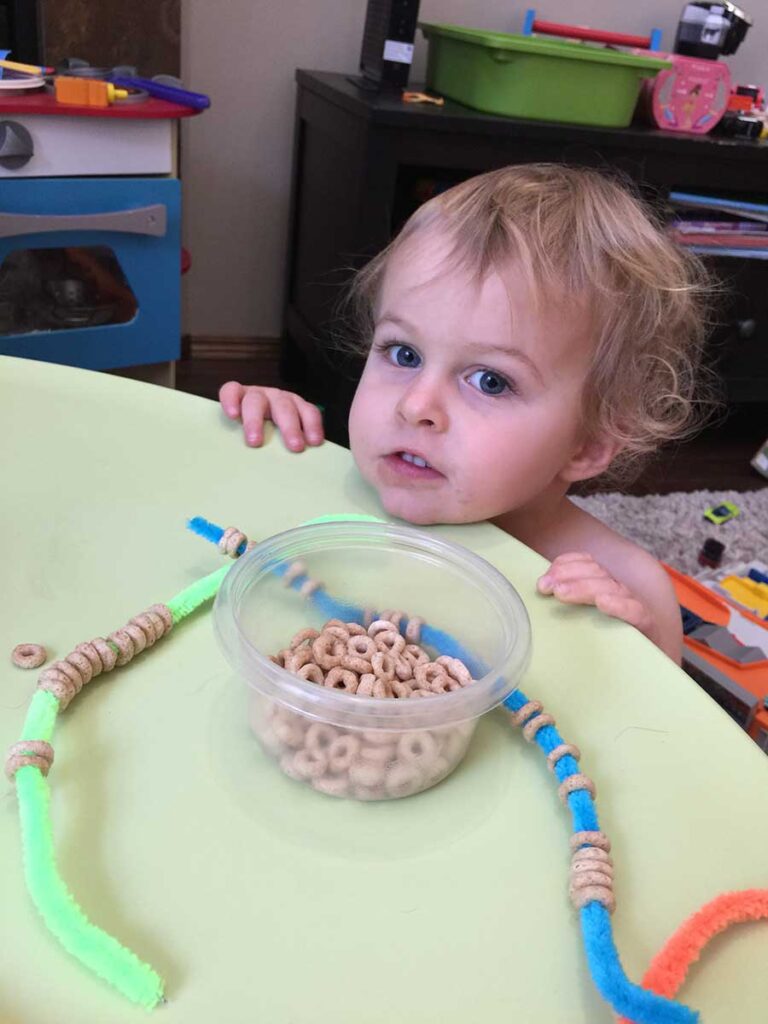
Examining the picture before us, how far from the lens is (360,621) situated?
0.50 meters

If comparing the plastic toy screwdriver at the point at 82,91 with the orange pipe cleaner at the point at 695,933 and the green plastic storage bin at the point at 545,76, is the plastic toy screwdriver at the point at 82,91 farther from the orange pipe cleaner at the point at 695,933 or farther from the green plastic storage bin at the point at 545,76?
the orange pipe cleaner at the point at 695,933

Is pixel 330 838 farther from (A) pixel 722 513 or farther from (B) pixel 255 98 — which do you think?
(B) pixel 255 98

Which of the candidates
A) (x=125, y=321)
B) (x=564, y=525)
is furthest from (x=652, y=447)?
(x=125, y=321)

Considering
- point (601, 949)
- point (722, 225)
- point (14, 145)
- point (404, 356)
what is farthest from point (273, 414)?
point (722, 225)

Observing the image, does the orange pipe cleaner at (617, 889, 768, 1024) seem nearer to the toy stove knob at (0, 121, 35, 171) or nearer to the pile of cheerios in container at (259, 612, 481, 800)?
the pile of cheerios in container at (259, 612, 481, 800)

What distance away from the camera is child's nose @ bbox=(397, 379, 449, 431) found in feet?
2.00

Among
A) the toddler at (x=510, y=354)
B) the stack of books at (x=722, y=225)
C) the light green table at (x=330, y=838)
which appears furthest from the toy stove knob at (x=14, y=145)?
the stack of books at (x=722, y=225)

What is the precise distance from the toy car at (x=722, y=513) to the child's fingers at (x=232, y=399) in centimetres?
126

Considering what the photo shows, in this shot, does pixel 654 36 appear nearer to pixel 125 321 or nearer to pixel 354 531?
pixel 125 321

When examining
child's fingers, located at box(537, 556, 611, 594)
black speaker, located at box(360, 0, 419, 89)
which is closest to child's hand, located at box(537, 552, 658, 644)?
child's fingers, located at box(537, 556, 611, 594)

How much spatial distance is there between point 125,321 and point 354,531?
42.0 inches

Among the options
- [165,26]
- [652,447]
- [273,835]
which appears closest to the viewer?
[273,835]

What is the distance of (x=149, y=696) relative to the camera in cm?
44

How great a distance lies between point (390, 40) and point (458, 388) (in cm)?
121
